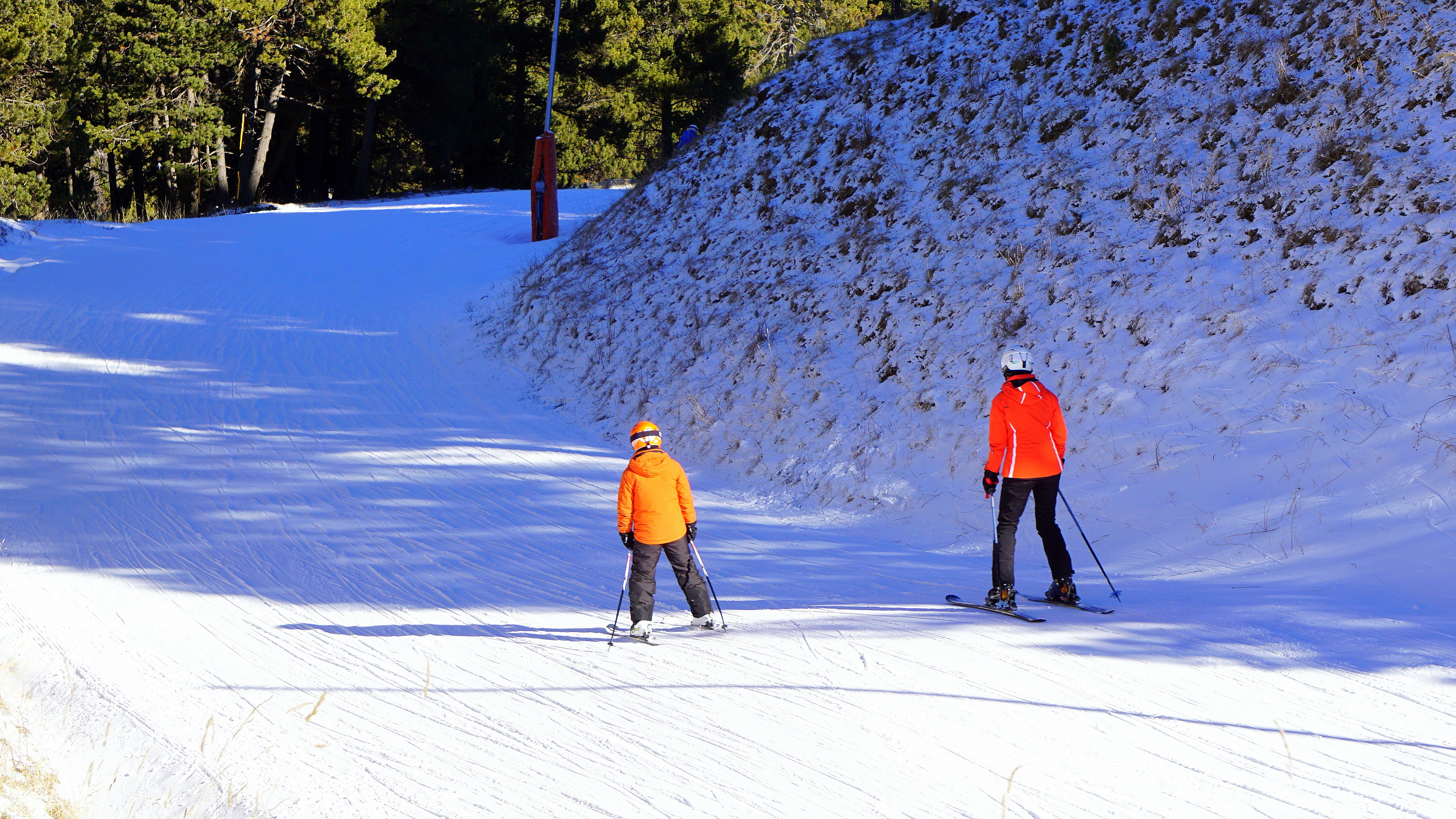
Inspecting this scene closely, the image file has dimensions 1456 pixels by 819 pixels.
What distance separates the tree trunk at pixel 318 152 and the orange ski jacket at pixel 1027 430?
39049 millimetres

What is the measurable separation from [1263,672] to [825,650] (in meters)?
2.47

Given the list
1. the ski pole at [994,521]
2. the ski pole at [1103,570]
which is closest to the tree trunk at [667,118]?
the ski pole at [994,521]

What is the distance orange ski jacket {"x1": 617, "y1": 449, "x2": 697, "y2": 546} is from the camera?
261 inches

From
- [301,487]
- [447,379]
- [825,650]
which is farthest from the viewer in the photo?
[447,379]

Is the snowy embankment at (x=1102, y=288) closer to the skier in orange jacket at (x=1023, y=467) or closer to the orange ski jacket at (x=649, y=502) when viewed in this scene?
the skier in orange jacket at (x=1023, y=467)

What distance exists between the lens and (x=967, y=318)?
11023mm

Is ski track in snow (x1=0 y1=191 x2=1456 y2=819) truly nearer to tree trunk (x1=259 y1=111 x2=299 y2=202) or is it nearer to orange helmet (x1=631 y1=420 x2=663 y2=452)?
orange helmet (x1=631 y1=420 x2=663 y2=452)

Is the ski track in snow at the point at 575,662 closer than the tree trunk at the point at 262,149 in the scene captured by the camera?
Yes

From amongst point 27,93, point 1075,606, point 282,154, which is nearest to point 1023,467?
point 1075,606

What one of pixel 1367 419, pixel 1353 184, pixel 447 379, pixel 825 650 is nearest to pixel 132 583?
pixel 825 650

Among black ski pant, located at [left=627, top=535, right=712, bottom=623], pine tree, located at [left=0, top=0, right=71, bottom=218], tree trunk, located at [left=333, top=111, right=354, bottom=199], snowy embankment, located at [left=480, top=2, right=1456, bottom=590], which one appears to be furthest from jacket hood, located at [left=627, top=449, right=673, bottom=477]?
→ tree trunk, located at [left=333, top=111, right=354, bottom=199]

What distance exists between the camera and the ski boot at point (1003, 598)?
673 cm

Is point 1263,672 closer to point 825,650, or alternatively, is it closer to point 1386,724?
point 1386,724

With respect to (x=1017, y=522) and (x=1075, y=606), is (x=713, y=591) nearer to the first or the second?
(x=1017, y=522)
